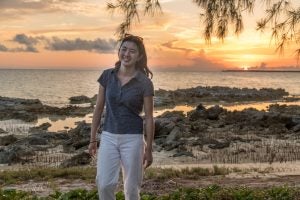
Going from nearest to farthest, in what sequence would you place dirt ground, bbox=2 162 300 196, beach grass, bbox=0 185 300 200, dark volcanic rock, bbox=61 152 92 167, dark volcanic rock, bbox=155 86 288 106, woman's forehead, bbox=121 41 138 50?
woman's forehead, bbox=121 41 138 50 < beach grass, bbox=0 185 300 200 < dirt ground, bbox=2 162 300 196 < dark volcanic rock, bbox=61 152 92 167 < dark volcanic rock, bbox=155 86 288 106

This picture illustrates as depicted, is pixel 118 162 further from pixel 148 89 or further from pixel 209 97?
pixel 209 97

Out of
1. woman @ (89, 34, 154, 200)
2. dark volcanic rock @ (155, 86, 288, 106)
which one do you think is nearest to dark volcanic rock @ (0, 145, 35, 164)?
woman @ (89, 34, 154, 200)

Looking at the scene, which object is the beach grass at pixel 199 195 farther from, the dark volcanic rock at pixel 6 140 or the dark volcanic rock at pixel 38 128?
the dark volcanic rock at pixel 38 128

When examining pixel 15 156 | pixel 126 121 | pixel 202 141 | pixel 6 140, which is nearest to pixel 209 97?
pixel 202 141

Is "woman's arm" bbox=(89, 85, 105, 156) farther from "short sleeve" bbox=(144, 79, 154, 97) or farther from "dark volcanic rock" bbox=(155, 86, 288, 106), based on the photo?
"dark volcanic rock" bbox=(155, 86, 288, 106)

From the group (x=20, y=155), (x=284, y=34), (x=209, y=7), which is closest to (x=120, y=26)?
(x=209, y=7)

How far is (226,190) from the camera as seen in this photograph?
759 centimetres

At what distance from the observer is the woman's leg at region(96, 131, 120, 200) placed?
5.05 metres

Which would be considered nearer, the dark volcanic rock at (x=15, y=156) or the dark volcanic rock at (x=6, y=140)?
the dark volcanic rock at (x=15, y=156)

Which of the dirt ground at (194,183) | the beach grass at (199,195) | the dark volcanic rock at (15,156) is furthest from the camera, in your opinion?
the dark volcanic rock at (15,156)

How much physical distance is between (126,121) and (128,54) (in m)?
0.66

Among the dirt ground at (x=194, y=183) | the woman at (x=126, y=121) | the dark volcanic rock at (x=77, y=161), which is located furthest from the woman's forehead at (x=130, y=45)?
the dark volcanic rock at (x=77, y=161)

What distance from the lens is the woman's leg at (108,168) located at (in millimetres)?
5047

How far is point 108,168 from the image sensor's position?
5051 millimetres
